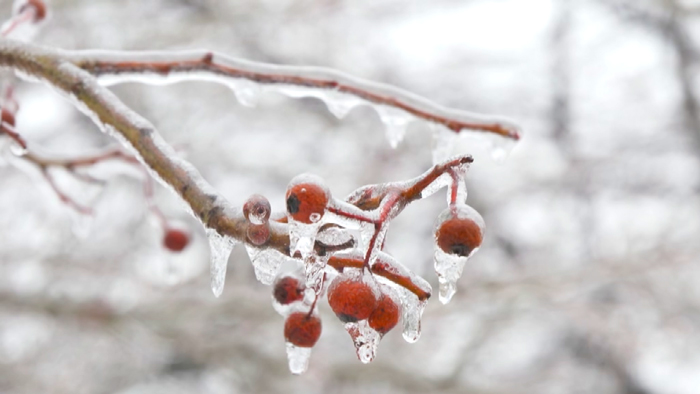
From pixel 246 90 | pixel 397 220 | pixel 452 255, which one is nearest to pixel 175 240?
pixel 246 90

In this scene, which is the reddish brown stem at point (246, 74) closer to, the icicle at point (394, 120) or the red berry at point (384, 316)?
the icicle at point (394, 120)

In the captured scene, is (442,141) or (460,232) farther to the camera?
(442,141)

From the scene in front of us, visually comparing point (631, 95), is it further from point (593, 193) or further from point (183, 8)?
point (183, 8)

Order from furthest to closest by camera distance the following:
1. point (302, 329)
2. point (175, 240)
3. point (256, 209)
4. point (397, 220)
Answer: point (397, 220) < point (175, 240) < point (302, 329) < point (256, 209)

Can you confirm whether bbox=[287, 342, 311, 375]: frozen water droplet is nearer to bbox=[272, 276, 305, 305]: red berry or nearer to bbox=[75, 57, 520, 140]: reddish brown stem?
bbox=[272, 276, 305, 305]: red berry

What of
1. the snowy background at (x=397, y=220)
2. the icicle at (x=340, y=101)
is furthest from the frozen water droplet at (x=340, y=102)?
the snowy background at (x=397, y=220)

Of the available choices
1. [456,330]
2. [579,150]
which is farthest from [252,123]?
[579,150]

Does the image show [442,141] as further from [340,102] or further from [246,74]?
[246,74]
